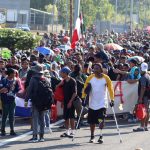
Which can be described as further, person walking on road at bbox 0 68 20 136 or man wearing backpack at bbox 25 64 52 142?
person walking on road at bbox 0 68 20 136

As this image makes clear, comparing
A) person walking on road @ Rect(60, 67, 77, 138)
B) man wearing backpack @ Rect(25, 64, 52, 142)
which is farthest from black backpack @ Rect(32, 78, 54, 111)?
person walking on road @ Rect(60, 67, 77, 138)

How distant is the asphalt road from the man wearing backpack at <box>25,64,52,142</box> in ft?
1.43

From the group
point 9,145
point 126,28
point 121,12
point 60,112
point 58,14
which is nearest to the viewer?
point 9,145

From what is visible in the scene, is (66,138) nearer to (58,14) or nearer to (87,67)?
(87,67)

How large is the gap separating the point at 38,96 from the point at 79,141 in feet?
4.47

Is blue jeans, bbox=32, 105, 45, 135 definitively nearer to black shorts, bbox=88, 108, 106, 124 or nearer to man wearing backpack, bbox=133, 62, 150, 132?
black shorts, bbox=88, 108, 106, 124

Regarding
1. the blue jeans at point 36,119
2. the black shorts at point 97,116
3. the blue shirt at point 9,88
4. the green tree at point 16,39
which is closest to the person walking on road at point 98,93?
the black shorts at point 97,116

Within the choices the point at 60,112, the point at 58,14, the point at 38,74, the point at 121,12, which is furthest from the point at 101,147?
the point at 121,12

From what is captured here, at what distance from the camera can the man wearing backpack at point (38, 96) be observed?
1393 cm

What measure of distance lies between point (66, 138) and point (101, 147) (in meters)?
1.36

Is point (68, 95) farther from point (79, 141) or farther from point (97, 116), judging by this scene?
point (79, 141)

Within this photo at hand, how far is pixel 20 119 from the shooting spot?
58.1ft

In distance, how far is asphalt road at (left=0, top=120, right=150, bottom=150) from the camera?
13426 millimetres

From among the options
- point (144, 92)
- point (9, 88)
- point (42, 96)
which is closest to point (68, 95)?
point (42, 96)
